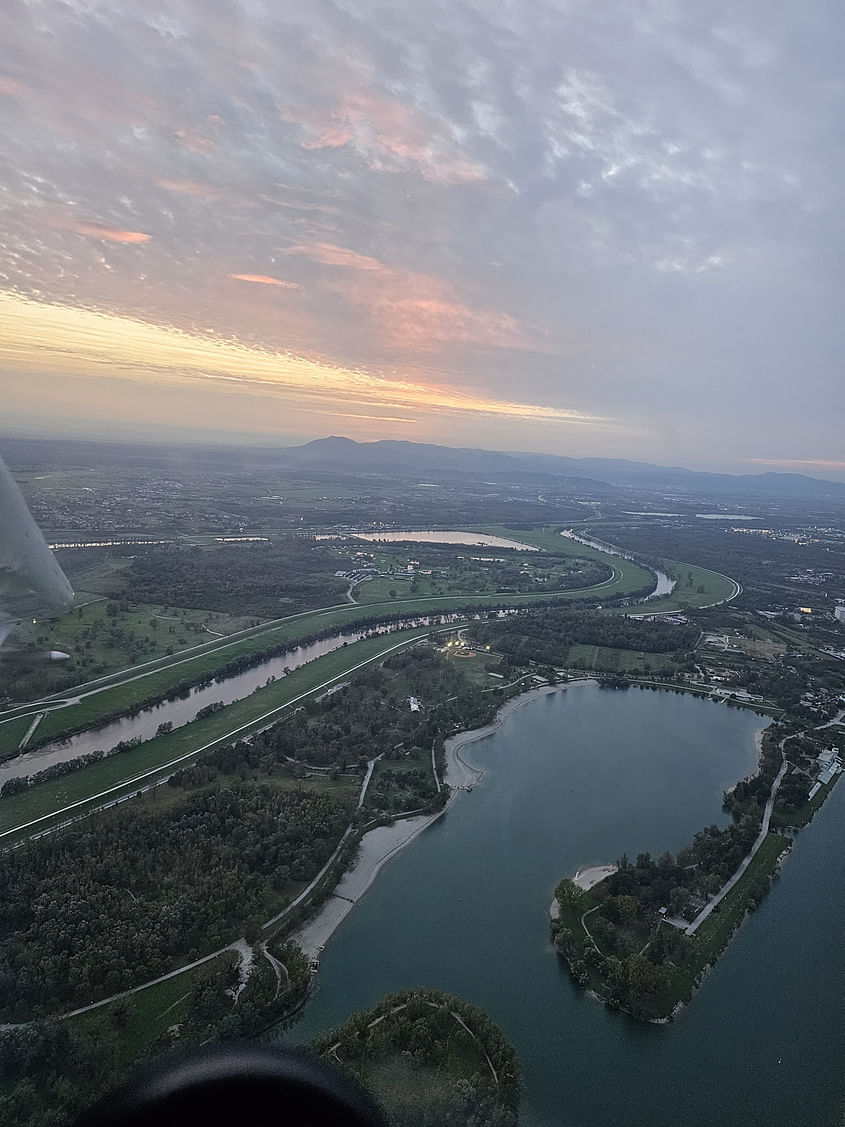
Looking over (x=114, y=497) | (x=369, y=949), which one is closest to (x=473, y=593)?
(x=369, y=949)

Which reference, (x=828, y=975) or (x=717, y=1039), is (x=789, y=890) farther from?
(x=717, y=1039)

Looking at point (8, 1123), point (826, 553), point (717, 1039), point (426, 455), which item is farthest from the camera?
point (426, 455)

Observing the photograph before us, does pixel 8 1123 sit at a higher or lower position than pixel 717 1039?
higher

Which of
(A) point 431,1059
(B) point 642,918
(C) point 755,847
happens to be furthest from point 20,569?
(C) point 755,847

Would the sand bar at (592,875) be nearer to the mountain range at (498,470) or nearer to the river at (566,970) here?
the river at (566,970)

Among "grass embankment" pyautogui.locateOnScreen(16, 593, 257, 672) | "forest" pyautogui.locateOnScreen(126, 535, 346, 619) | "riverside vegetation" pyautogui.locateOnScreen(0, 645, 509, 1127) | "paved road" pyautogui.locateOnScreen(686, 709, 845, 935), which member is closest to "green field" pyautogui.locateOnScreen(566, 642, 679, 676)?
"paved road" pyautogui.locateOnScreen(686, 709, 845, 935)
